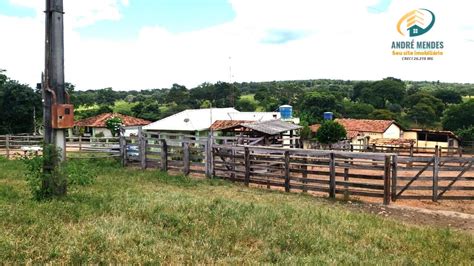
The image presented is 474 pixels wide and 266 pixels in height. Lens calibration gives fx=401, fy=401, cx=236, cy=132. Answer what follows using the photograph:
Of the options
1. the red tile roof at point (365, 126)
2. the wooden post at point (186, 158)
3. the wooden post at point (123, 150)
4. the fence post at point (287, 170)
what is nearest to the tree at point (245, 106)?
the red tile roof at point (365, 126)

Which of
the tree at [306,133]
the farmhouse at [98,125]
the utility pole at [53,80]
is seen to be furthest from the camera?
the farmhouse at [98,125]

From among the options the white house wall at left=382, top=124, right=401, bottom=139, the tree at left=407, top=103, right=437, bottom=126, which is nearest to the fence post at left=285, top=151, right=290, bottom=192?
the white house wall at left=382, top=124, right=401, bottom=139

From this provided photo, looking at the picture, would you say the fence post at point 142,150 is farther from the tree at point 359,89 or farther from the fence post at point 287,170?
the tree at point 359,89

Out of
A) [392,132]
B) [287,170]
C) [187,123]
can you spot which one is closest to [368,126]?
[392,132]

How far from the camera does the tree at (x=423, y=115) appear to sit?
2938 inches

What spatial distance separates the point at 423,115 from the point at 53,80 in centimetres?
7753

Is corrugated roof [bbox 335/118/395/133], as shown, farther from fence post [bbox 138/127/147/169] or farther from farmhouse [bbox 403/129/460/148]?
fence post [bbox 138/127/147/169]

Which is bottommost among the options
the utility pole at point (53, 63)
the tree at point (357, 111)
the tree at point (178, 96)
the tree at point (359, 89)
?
the utility pole at point (53, 63)

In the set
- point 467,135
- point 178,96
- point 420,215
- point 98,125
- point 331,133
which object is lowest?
point 420,215

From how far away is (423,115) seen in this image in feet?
245

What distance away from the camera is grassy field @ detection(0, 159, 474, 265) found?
15.0 ft

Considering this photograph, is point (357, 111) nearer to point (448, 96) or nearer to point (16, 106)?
point (448, 96)

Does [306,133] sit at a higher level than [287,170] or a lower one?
higher

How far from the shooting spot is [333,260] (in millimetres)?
4738
